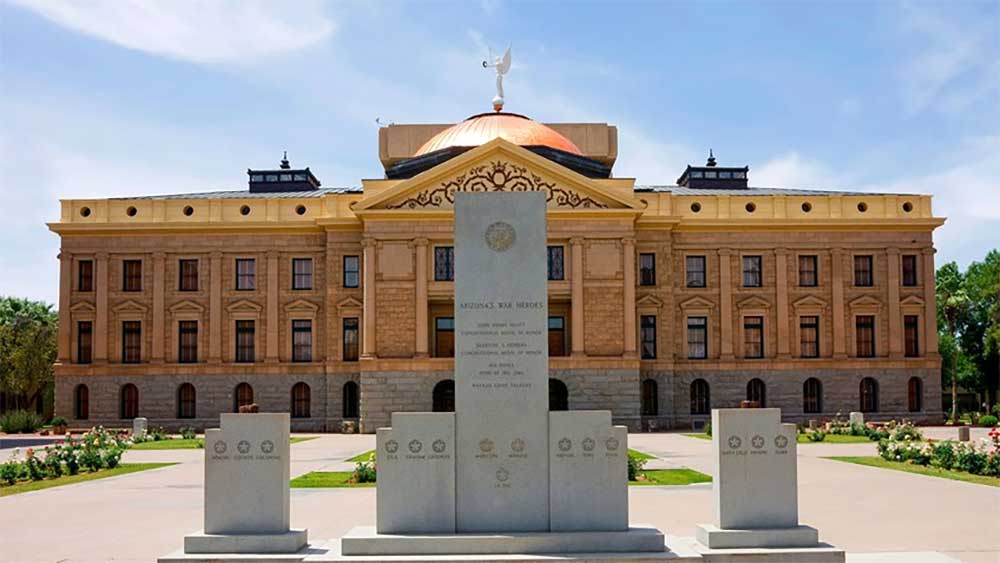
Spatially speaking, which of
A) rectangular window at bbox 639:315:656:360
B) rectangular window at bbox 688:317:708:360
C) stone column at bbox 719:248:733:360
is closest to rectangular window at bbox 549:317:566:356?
rectangular window at bbox 639:315:656:360

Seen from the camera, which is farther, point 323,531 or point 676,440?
point 676,440

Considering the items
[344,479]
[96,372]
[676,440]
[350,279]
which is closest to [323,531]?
[344,479]

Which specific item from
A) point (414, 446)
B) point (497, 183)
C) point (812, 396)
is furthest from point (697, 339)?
point (414, 446)

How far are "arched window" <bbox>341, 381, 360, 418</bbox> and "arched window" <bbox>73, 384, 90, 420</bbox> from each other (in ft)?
47.5

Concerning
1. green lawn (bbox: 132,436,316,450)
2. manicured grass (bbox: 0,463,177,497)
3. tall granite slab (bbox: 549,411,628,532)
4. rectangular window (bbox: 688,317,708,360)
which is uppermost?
rectangular window (bbox: 688,317,708,360)

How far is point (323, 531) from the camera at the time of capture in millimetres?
16516

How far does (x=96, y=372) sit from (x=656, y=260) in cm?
3207

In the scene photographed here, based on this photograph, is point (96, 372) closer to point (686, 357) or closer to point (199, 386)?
point (199, 386)

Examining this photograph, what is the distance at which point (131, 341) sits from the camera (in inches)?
2264

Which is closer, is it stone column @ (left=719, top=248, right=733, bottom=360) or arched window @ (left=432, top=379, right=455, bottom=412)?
Answer: arched window @ (left=432, top=379, right=455, bottom=412)

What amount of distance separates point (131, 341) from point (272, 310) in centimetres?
828

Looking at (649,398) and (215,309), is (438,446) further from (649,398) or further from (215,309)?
(215,309)

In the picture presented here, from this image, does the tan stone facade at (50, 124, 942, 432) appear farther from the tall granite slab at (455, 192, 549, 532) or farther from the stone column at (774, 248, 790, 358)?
the tall granite slab at (455, 192, 549, 532)

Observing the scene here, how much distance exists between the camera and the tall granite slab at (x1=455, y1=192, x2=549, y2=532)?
1306cm
